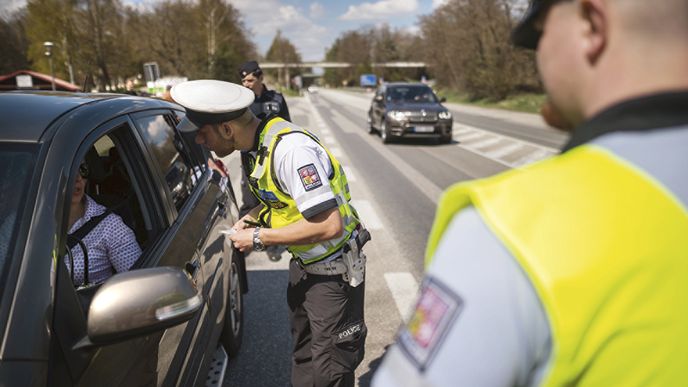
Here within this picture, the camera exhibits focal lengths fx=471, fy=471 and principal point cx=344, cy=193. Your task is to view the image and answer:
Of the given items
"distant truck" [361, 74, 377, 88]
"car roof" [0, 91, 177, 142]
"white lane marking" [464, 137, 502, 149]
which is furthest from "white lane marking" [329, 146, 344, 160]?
"distant truck" [361, 74, 377, 88]

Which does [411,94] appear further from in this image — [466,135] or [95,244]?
[95,244]

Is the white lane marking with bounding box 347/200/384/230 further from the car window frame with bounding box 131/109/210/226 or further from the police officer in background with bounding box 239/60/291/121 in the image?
the car window frame with bounding box 131/109/210/226

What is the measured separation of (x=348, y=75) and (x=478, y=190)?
12621 cm

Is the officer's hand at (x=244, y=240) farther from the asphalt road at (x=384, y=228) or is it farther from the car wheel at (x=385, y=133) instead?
the car wheel at (x=385, y=133)

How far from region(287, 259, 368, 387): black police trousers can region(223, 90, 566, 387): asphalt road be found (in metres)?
0.76

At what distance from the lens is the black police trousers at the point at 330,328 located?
87.7 inches

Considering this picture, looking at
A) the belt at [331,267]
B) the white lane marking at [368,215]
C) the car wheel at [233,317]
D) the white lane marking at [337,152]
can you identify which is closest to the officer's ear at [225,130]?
the belt at [331,267]

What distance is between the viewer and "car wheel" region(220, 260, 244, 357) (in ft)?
9.70

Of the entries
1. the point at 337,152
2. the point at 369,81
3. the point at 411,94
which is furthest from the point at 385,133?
the point at 369,81

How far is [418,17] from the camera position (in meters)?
51.2

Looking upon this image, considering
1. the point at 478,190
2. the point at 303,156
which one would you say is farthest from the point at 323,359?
the point at 478,190

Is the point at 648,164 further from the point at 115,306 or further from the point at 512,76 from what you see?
the point at 512,76

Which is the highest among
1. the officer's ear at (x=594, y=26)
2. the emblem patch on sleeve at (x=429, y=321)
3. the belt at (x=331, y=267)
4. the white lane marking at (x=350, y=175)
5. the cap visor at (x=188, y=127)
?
the officer's ear at (x=594, y=26)

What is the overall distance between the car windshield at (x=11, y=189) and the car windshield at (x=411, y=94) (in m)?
13.8
